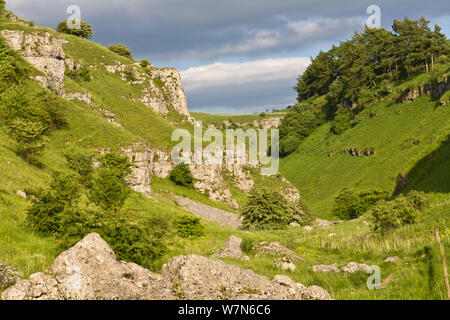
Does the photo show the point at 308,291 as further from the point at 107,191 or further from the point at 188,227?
the point at 188,227

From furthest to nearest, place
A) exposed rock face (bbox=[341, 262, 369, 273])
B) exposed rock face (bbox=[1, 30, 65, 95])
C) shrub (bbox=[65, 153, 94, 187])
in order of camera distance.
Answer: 1. exposed rock face (bbox=[1, 30, 65, 95])
2. shrub (bbox=[65, 153, 94, 187])
3. exposed rock face (bbox=[341, 262, 369, 273])

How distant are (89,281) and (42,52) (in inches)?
3152

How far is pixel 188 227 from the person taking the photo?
3716 cm

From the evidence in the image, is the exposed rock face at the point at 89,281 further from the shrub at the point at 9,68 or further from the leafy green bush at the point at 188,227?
the shrub at the point at 9,68

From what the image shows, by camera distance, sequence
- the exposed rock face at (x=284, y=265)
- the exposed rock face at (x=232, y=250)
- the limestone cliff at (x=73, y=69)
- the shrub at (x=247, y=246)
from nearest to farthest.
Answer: the exposed rock face at (x=284, y=265)
the exposed rock face at (x=232, y=250)
the shrub at (x=247, y=246)
the limestone cliff at (x=73, y=69)

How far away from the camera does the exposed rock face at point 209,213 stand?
6066 centimetres

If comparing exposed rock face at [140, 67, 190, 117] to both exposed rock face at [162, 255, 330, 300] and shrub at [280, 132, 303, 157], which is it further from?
exposed rock face at [162, 255, 330, 300]

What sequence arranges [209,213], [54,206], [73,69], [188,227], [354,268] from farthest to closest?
1. [73,69]
2. [209,213]
3. [188,227]
4. [54,206]
5. [354,268]

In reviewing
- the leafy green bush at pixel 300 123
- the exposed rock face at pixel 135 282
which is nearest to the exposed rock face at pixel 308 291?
the exposed rock face at pixel 135 282

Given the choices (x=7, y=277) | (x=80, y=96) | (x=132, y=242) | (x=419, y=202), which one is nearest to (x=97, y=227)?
(x=132, y=242)

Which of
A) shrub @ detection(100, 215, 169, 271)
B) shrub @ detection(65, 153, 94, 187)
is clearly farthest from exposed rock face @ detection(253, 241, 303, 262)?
shrub @ detection(65, 153, 94, 187)

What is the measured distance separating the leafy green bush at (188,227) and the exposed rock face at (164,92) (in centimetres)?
6962

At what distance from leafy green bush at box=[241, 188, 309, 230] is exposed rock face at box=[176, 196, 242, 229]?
35.9 ft

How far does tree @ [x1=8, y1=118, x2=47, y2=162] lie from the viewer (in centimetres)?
3481
